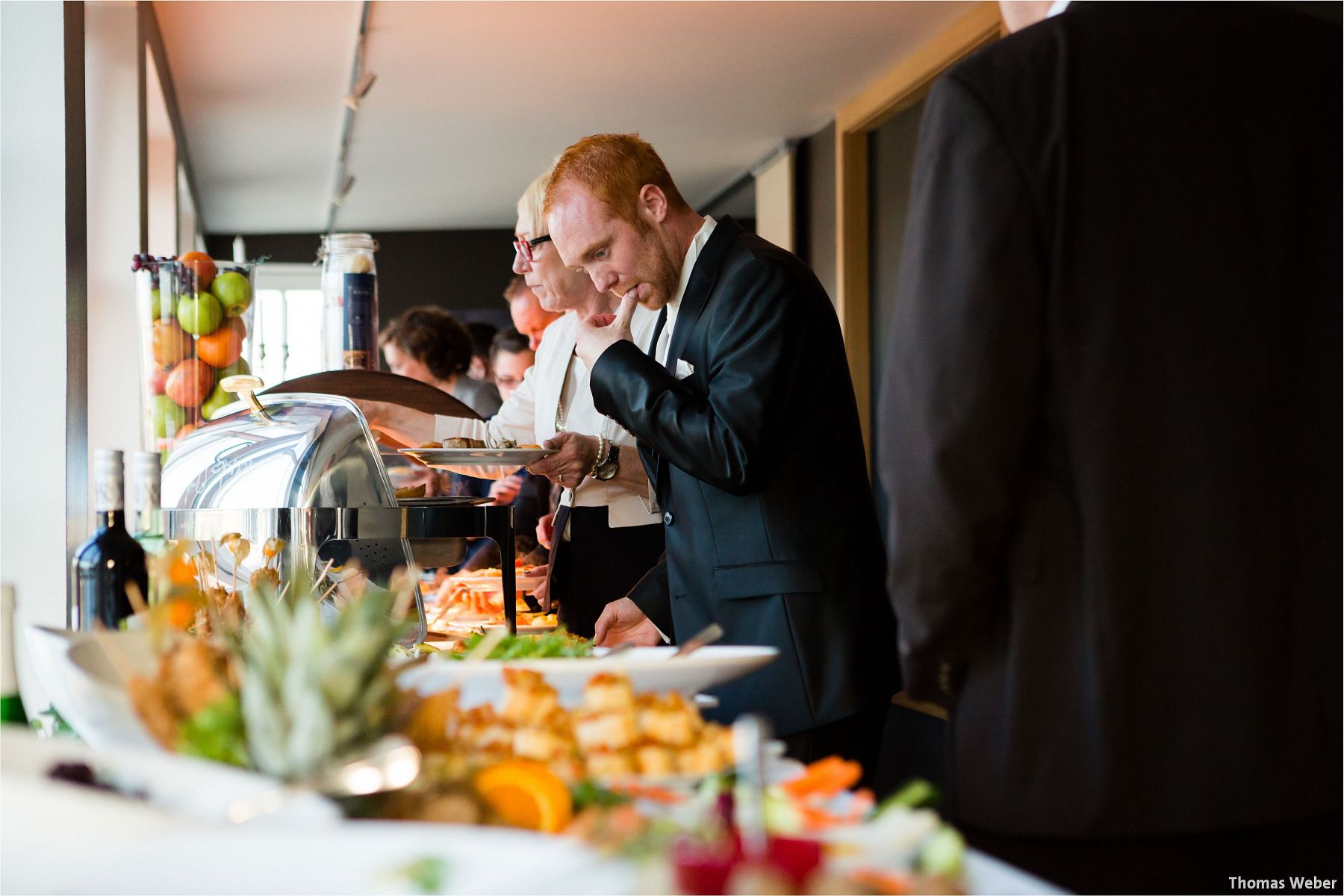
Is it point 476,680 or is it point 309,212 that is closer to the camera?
point 476,680

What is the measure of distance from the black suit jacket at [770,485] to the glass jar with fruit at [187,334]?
951mm

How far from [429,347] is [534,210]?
7.43ft

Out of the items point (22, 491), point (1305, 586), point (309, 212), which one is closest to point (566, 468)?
point (22, 491)

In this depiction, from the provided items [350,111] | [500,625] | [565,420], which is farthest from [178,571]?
[350,111]

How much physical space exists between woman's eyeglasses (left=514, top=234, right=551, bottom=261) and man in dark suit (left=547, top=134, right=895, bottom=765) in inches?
36.7

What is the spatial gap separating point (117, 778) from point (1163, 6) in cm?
96

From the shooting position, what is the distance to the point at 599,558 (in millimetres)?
2643

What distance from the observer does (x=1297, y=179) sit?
3.45 feet

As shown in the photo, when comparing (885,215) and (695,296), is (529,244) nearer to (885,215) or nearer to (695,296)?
(695,296)

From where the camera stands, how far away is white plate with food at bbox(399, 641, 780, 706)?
3.26 feet

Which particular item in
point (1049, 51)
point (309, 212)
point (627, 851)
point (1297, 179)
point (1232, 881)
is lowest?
point (1232, 881)

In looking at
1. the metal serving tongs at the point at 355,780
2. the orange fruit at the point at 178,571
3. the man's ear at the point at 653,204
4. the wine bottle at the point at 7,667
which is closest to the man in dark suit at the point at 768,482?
the man's ear at the point at 653,204

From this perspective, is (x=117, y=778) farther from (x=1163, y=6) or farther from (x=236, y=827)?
(x=1163, y=6)

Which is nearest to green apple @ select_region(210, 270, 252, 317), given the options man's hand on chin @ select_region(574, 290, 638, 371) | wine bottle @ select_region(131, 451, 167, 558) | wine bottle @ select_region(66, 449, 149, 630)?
man's hand on chin @ select_region(574, 290, 638, 371)
